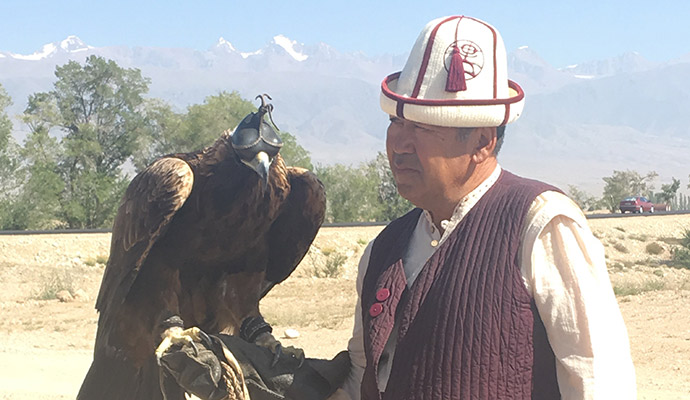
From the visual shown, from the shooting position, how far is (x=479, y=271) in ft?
5.97

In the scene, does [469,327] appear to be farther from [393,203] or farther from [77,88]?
[77,88]

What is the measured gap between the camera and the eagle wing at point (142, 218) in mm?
3646

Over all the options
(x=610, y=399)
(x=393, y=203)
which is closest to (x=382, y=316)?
(x=610, y=399)

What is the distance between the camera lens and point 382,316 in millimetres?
1960

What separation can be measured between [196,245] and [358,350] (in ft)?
5.32

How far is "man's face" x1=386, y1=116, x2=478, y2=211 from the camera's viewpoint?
1895 millimetres

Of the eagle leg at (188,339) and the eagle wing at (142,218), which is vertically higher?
the eagle wing at (142,218)

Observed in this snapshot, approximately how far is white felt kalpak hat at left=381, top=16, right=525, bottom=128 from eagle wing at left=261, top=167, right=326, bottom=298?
7.17ft

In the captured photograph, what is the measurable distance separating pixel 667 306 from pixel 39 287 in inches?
419

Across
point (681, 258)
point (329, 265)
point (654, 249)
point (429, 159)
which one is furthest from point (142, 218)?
point (654, 249)

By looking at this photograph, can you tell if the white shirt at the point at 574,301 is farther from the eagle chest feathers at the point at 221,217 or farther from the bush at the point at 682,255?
the bush at the point at 682,255

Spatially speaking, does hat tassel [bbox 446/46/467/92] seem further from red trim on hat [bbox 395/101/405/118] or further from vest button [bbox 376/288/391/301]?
vest button [bbox 376/288/391/301]

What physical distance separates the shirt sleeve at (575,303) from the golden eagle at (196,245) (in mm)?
1975

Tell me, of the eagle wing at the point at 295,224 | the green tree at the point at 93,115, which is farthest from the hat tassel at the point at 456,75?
the green tree at the point at 93,115
